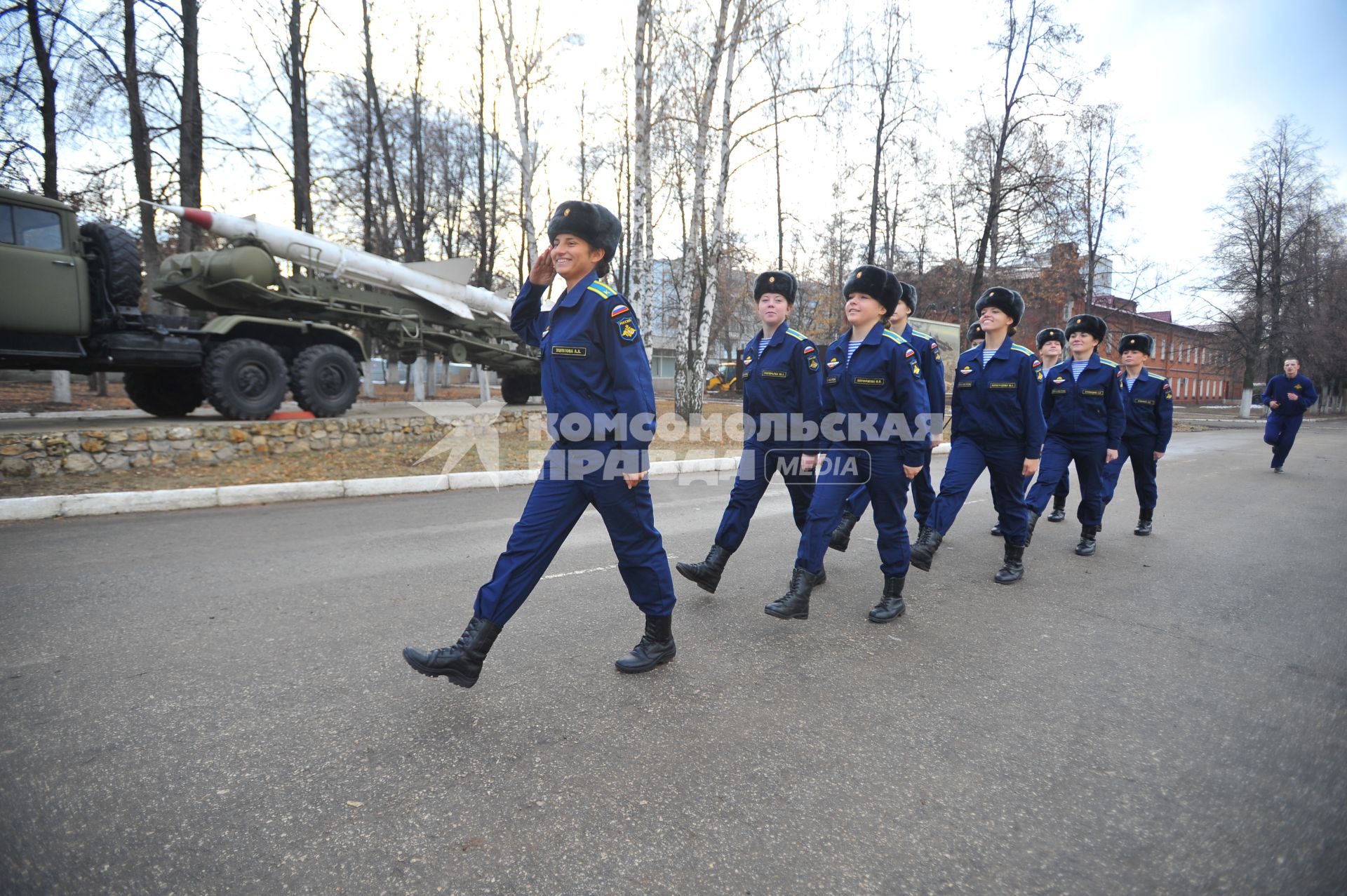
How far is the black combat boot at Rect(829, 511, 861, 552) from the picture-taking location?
17.6 ft

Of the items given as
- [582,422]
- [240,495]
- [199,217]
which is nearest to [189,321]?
[199,217]

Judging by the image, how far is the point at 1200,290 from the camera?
31.2 meters

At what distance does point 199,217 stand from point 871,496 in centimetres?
1199

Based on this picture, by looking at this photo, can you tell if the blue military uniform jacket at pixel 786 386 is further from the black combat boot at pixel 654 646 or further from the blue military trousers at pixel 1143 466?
the blue military trousers at pixel 1143 466

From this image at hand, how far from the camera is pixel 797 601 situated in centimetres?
375

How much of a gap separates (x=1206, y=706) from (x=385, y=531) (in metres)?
5.65

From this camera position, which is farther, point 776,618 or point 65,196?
point 65,196

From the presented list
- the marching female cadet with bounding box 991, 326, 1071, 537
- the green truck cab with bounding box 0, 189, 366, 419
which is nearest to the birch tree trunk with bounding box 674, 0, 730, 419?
the green truck cab with bounding box 0, 189, 366, 419

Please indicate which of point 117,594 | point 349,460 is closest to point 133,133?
point 349,460

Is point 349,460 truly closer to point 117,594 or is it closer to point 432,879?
point 117,594

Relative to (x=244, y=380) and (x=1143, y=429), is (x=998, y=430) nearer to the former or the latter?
(x=1143, y=429)

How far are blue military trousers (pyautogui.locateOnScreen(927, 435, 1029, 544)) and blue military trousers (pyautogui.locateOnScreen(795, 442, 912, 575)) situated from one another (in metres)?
0.97

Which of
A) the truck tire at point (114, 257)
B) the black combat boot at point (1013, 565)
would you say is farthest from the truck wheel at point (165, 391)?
the black combat boot at point (1013, 565)

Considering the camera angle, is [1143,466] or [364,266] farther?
[364,266]
